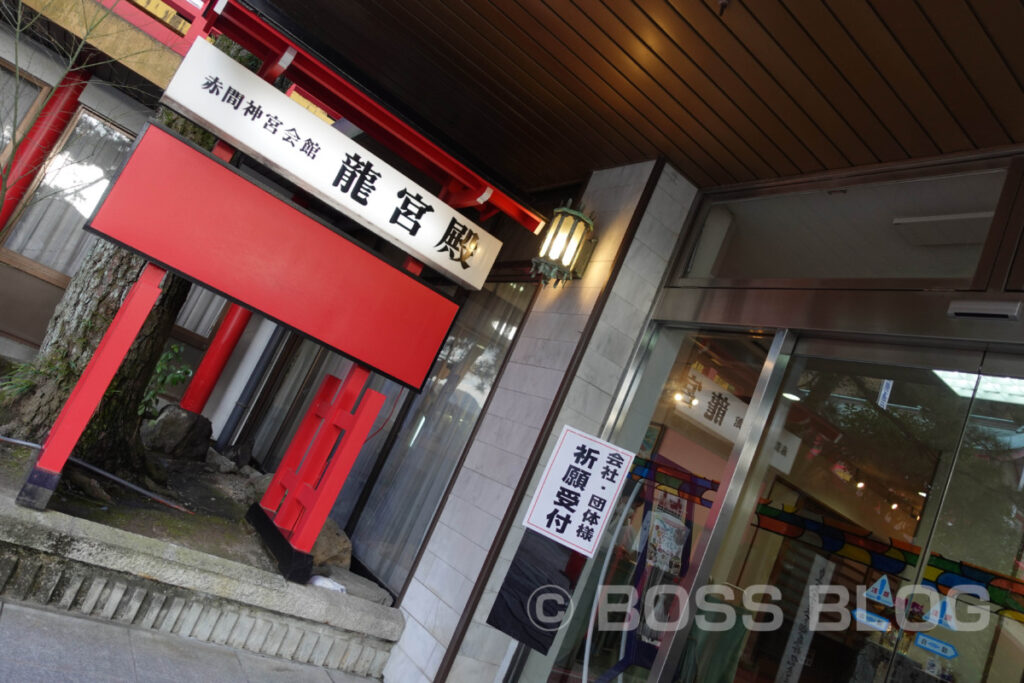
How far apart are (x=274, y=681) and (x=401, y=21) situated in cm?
438

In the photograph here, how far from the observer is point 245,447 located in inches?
359

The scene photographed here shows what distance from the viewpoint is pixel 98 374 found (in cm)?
381

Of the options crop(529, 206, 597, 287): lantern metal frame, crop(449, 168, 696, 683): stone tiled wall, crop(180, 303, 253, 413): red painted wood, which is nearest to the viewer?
crop(449, 168, 696, 683): stone tiled wall

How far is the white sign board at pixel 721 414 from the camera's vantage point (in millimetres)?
3838

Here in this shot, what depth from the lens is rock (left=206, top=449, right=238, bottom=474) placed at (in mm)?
7957

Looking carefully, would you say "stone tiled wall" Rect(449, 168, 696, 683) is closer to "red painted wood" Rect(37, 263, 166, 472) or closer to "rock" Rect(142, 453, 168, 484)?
"red painted wood" Rect(37, 263, 166, 472)

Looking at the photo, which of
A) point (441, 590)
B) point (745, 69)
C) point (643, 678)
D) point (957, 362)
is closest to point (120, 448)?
point (441, 590)

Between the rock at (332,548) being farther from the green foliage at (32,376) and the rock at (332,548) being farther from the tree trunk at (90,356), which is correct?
the green foliage at (32,376)

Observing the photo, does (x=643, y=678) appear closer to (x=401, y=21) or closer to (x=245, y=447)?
(x=401, y=21)

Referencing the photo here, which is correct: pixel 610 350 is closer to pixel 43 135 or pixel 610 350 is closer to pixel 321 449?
pixel 321 449

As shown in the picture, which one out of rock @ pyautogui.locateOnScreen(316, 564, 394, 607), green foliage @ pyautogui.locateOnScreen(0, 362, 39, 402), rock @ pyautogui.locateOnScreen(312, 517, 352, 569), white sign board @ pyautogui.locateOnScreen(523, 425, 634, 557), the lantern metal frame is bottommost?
rock @ pyautogui.locateOnScreen(316, 564, 394, 607)

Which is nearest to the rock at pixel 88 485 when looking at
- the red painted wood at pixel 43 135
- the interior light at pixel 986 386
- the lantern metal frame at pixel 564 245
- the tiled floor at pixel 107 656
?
the tiled floor at pixel 107 656

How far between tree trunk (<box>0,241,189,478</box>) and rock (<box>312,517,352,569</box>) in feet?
5.73

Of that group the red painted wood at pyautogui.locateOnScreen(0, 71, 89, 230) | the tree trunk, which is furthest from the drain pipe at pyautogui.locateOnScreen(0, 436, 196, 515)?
the red painted wood at pyautogui.locateOnScreen(0, 71, 89, 230)
